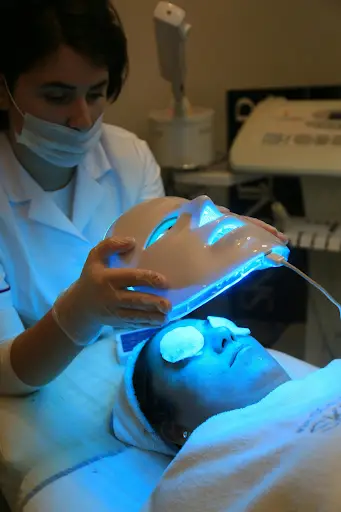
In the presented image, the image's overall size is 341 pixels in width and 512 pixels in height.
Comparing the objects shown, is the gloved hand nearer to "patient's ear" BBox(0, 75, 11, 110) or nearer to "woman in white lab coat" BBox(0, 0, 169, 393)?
"woman in white lab coat" BBox(0, 0, 169, 393)

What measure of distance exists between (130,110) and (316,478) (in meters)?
1.43

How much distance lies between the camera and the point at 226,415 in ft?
2.91

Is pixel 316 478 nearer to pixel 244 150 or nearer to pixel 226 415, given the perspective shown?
pixel 226 415

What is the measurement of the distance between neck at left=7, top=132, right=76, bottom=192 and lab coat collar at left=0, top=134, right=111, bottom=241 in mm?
18

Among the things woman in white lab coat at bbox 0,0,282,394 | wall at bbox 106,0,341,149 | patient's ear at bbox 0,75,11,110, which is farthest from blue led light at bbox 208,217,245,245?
wall at bbox 106,0,341,149

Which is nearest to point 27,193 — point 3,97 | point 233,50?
point 3,97

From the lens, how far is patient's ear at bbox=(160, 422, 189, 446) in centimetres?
98

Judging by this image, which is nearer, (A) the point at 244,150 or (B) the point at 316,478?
(B) the point at 316,478

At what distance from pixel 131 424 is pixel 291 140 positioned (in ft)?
2.71

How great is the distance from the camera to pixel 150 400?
1.01m

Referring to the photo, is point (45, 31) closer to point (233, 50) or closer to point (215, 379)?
point (215, 379)

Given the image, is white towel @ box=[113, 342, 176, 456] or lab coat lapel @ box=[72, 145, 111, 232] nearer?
white towel @ box=[113, 342, 176, 456]

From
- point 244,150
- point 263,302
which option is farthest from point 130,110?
point 263,302

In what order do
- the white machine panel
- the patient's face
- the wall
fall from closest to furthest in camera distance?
the patient's face
the white machine panel
the wall
